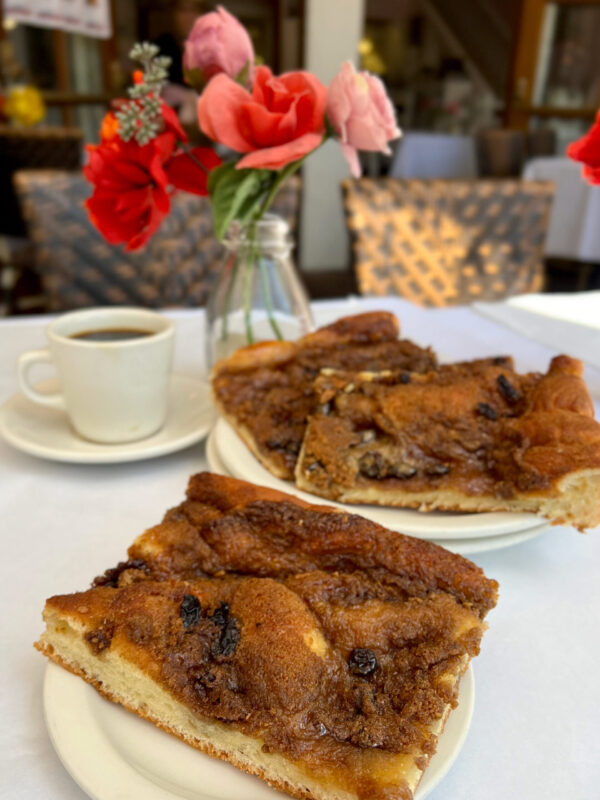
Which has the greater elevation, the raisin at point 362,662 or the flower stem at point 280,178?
the flower stem at point 280,178

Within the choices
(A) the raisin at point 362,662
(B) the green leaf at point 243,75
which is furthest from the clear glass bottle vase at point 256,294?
(A) the raisin at point 362,662

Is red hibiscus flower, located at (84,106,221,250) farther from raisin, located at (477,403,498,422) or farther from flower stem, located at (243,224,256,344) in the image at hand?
raisin, located at (477,403,498,422)

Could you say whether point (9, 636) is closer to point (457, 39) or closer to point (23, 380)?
point (23, 380)

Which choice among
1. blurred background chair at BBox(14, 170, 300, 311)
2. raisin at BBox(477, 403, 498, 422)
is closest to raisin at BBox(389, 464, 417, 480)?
raisin at BBox(477, 403, 498, 422)

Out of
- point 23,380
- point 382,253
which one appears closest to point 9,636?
point 23,380

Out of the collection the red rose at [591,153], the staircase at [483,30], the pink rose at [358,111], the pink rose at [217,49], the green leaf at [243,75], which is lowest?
the red rose at [591,153]

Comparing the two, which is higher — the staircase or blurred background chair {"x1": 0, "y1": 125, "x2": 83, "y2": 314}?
the staircase

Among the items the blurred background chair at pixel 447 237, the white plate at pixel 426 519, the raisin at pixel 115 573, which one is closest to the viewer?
the raisin at pixel 115 573

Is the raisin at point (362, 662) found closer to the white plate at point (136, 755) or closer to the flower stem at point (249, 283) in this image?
the white plate at point (136, 755)
